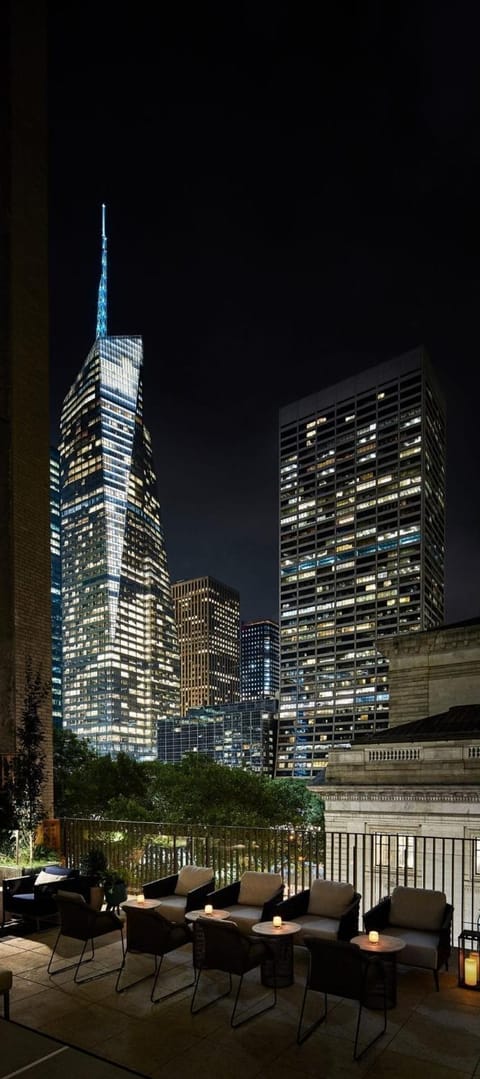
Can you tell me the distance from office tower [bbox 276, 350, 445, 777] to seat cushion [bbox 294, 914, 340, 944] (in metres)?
128

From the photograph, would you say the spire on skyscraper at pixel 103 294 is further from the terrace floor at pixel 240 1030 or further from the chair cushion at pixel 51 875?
the terrace floor at pixel 240 1030

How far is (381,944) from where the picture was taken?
18.7 feet

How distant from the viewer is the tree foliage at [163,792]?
32188mm

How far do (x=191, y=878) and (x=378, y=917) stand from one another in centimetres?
234

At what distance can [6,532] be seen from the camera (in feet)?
37.8

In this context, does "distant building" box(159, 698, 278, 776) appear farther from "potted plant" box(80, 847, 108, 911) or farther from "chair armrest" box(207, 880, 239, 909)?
"chair armrest" box(207, 880, 239, 909)

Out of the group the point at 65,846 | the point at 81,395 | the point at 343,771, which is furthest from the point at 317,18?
the point at 81,395

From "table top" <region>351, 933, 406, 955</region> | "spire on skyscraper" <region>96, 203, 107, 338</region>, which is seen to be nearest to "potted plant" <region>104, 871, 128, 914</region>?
"table top" <region>351, 933, 406, 955</region>

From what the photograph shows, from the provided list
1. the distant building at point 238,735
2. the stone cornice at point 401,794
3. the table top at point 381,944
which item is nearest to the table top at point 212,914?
the table top at point 381,944

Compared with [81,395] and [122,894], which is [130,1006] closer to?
[122,894]

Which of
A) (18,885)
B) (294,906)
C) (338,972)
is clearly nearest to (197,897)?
(294,906)

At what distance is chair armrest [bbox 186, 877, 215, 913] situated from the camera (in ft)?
24.2

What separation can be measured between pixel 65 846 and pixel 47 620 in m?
3.70

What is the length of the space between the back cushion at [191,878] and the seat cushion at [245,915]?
1.63 ft
